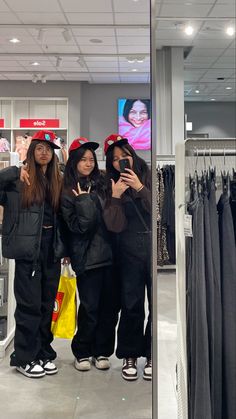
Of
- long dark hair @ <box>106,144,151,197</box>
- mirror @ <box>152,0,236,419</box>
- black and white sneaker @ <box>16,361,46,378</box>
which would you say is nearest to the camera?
long dark hair @ <box>106,144,151,197</box>

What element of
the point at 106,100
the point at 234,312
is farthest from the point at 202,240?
the point at 106,100

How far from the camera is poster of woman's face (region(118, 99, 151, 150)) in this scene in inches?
53.3

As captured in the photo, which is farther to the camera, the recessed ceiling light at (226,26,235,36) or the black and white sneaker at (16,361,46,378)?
the recessed ceiling light at (226,26,235,36)

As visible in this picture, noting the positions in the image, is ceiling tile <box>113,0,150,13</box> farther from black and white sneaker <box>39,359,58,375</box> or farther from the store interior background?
black and white sneaker <box>39,359,58,375</box>

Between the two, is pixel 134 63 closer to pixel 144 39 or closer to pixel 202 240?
pixel 144 39

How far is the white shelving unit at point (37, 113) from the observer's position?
52.7 inches

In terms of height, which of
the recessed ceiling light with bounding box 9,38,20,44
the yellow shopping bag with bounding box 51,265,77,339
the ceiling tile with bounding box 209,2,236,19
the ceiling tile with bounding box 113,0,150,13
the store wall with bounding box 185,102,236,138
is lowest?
the yellow shopping bag with bounding box 51,265,77,339

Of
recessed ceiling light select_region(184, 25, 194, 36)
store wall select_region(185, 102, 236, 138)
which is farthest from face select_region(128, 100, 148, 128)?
recessed ceiling light select_region(184, 25, 194, 36)

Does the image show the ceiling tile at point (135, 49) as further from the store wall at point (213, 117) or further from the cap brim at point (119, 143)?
the store wall at point (213, 117)

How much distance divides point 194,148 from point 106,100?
1.61ft

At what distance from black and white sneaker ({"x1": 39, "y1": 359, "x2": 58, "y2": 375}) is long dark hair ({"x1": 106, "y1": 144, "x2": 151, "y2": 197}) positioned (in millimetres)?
748

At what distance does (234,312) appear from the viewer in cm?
96

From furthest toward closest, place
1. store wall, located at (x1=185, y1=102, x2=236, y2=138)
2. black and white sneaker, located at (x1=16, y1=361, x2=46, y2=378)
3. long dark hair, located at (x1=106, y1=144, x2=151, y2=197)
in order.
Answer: store wall, located at (x1=185, y1=102, x2=236, y2=138)
black and white sneaker, located at (x1=16, y1=361, x2=46, y2=378)
long dark hair, located at (x1=106, y1=144, x2=151, y2=197)

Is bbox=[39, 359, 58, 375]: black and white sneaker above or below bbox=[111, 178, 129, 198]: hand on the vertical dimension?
below
